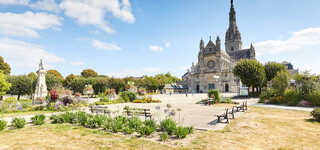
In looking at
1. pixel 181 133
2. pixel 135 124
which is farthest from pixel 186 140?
pixel 135 124

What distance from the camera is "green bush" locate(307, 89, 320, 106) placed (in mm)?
14848

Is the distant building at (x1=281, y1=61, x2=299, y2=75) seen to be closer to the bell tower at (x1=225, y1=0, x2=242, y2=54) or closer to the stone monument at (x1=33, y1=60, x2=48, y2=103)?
the bell tower at (x1=225, y1=0, x2=242, y2=54)

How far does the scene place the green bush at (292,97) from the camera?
53.1 feet

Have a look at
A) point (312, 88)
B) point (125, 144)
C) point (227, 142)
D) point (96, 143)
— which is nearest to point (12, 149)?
point (96, 143)

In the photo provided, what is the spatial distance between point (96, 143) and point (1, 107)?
1425 cm

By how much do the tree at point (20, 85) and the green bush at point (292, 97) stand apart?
42.2m

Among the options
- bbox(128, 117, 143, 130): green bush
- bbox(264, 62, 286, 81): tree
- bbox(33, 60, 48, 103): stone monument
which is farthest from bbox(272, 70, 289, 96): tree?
bbox(33, 60, 48, 103): stone monument

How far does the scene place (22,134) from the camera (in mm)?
6668

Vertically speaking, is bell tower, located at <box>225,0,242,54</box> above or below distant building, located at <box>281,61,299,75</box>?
above

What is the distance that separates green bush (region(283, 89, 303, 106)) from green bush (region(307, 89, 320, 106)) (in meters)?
0.85

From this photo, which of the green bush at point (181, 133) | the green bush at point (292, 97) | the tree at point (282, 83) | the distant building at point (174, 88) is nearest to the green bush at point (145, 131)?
the green bush at point (181, 133)

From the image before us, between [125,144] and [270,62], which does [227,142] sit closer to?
[125,144]

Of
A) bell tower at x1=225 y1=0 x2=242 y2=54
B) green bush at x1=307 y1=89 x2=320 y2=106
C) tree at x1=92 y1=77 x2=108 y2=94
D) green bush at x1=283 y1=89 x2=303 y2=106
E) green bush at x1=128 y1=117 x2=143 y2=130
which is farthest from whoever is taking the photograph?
bell tower at x1=225 y1=0 x2=242 y2=54

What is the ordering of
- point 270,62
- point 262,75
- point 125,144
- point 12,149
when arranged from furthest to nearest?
point 270,62 → point 262,75 → point 125,144 → point 12,149
